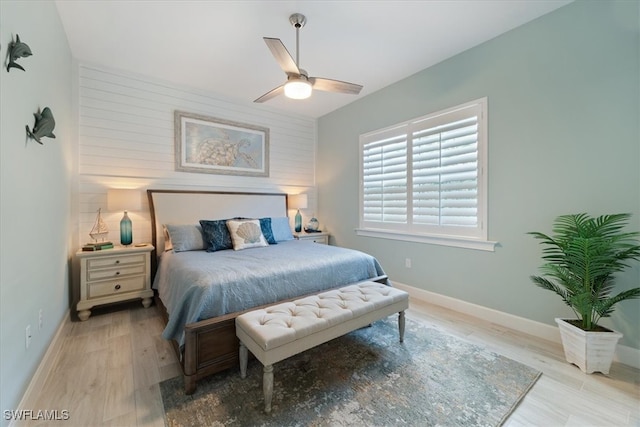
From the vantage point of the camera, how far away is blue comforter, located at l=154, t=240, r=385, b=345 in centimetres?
188

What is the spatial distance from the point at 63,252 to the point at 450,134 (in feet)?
13.8

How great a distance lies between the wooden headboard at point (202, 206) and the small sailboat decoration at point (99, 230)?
18.9 inches

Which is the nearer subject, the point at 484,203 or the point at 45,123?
the point at 45,123

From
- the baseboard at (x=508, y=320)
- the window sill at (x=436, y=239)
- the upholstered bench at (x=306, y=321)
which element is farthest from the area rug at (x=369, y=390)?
the window sill at (x=436, y=239)

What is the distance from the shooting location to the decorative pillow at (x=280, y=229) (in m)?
3.86

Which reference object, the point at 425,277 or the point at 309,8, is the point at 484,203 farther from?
the point at 309,8

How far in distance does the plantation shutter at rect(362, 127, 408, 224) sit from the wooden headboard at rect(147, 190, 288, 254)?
1509 mm

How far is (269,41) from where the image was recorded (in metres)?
1.89

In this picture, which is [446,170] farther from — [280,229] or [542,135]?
[280,229]

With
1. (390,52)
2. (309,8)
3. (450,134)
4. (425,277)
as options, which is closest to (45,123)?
(309,8)

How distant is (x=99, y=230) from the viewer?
3.02m

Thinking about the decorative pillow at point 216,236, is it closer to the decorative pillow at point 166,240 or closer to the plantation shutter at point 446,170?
the decorative pillow at point 166,240

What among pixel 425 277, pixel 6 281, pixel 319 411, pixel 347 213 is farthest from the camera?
pixel 347 213

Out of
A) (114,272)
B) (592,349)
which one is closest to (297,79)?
(114,272)
